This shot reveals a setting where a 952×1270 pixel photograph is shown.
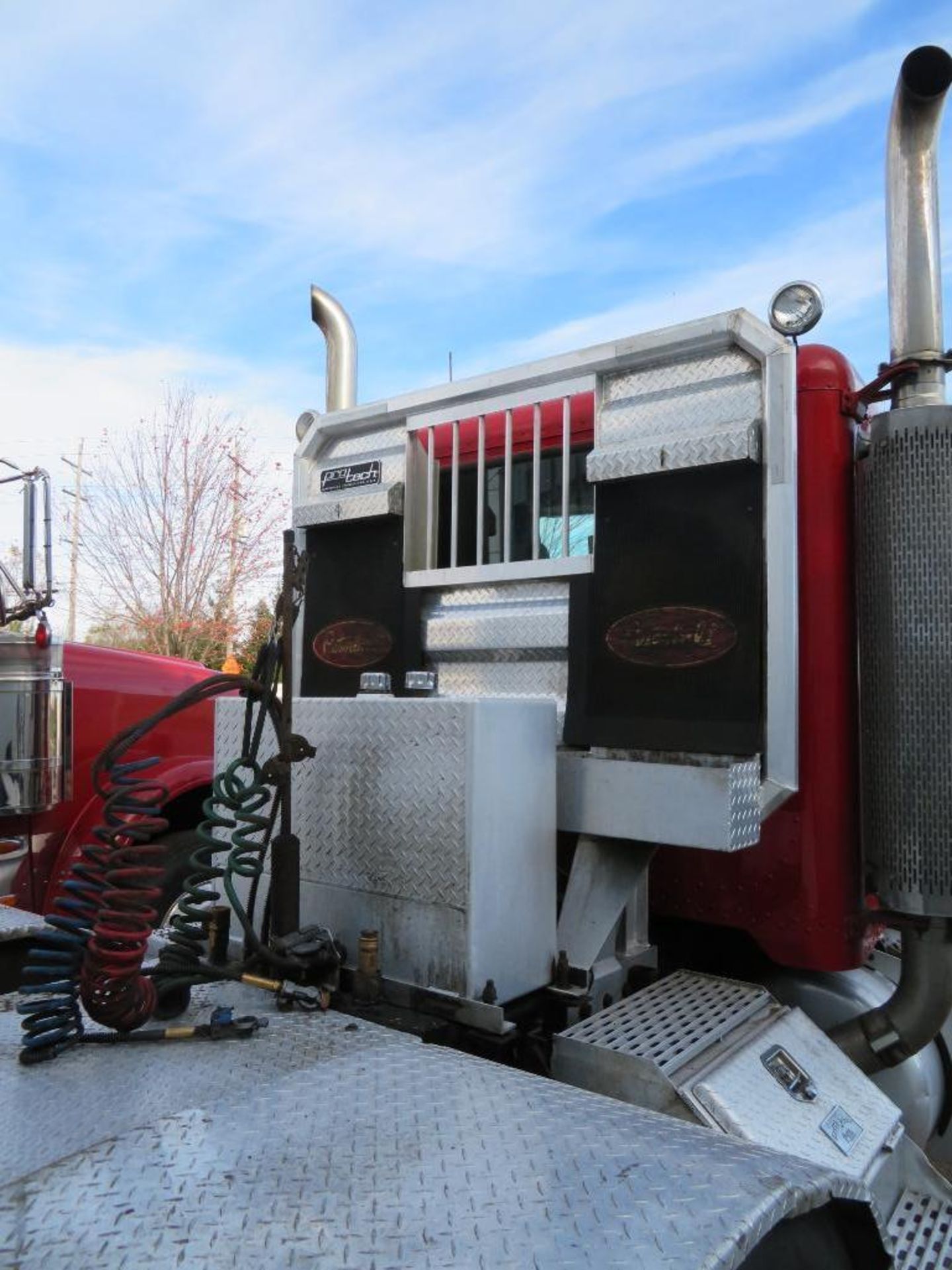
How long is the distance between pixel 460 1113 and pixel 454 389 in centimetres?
223

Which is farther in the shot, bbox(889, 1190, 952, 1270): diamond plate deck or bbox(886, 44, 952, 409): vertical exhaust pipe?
bbox(886, 44, 952, 409): vertical exhaust pipe

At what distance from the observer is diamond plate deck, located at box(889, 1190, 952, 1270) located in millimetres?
2092

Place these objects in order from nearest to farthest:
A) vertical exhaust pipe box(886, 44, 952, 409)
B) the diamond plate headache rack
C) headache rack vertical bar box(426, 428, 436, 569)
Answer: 1. the diamond plate headache rack
2. vertical exhaust pipe box(886, 44, 952, 409)
3. headache rack vertical bar box(426, 428, 436, 569)

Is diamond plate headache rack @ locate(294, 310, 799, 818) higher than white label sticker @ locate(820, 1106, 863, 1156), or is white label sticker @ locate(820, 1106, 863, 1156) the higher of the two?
diamond plate headache rack @ locate(294, 310, 799, 818)

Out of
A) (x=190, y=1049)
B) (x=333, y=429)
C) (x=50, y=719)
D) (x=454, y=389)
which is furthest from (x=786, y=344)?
(x=50, y=719)

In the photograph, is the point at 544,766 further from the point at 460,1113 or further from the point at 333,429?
the point at 333,429

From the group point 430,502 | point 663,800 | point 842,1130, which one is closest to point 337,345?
point 430,502

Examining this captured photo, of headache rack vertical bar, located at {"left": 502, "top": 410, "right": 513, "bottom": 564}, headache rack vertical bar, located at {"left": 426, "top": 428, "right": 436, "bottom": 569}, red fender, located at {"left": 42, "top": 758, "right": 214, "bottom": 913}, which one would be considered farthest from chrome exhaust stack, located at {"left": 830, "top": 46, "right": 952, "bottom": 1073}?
red fender, located at {"left": 42, "top": 758, "right": 214, "bottom": 913}

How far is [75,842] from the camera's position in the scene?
3998 mm

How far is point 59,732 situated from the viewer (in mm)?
3547

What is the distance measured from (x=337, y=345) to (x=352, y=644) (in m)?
1.30

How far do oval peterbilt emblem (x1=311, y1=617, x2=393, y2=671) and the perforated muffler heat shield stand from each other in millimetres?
1551

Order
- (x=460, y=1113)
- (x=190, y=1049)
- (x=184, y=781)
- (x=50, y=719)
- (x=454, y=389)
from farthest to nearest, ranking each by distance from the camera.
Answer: (x=184, y=781) → (x=50, y=719) → (x=454, y=389) → (x=190, y=1049) → (x=460, y=1113)

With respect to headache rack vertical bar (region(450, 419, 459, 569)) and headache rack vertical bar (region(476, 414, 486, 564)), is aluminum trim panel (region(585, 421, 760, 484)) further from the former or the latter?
headache rack vertical bar (region(450, 419, 459, 569))
